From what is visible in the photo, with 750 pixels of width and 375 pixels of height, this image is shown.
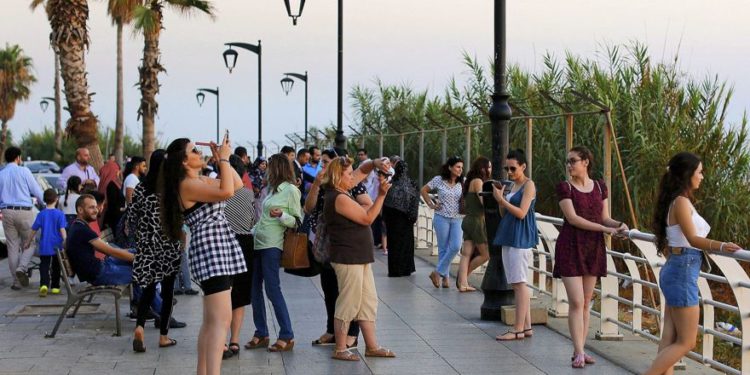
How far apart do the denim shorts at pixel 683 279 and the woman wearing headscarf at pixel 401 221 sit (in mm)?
7992

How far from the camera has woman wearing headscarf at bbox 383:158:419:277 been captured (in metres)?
15.2

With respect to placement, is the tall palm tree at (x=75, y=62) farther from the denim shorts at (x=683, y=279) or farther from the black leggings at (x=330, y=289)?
the denim shorts at (x=683, y=279)

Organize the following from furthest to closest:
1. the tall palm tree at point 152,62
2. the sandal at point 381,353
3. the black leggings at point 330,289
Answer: the tall palm tree at point 152,62
the black leggings at point 330,289
the sandal at point 381,353

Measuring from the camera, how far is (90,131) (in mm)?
25906

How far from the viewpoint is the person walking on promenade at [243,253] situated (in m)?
9.45

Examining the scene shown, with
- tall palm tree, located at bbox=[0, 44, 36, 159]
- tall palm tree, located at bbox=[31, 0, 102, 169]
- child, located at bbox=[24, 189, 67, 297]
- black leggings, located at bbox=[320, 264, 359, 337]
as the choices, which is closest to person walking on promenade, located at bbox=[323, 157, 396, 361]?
black leggings, located at bbox=[320, 264, 359, 337]

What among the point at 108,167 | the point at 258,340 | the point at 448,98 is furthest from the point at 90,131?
the point at 258,340

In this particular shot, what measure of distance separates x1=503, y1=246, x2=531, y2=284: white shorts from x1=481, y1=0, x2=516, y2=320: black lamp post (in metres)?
1.20

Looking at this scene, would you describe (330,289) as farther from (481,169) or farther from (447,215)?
(447,215)

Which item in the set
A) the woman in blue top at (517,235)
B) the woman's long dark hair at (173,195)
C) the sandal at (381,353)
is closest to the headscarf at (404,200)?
the woman in blue top at (517,235)

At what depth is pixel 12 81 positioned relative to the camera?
7975 cm

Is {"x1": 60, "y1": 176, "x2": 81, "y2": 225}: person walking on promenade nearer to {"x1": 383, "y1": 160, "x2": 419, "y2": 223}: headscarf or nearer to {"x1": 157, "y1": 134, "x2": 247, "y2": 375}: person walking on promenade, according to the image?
{"x1": 383, "y1": 160, "x2": 419, "y2": 223}: headscarf

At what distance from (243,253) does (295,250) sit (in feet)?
1.44

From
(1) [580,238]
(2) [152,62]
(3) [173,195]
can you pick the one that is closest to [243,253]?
(3) [173,195]
